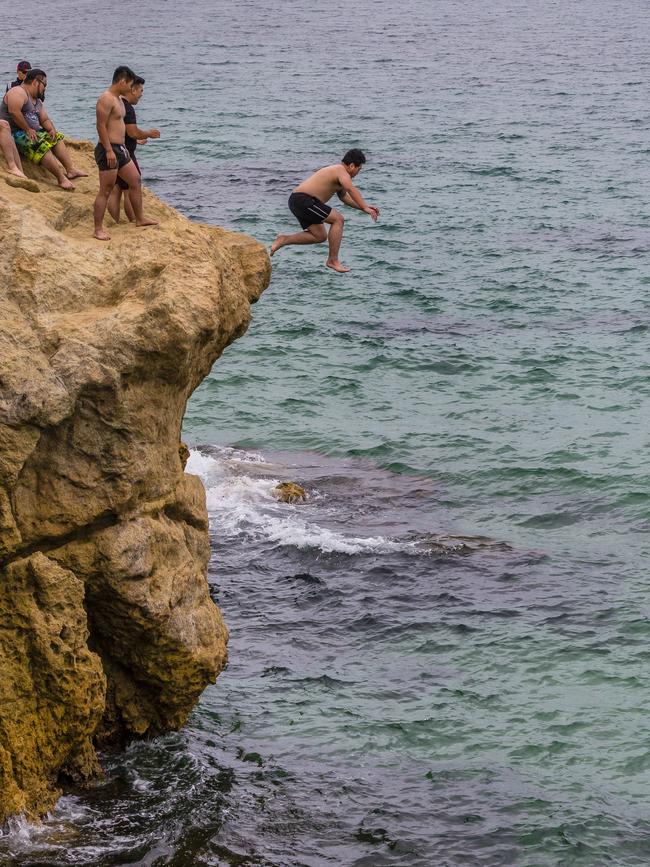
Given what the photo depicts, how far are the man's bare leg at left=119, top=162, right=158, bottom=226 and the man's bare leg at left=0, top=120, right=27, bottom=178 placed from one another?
1219mm

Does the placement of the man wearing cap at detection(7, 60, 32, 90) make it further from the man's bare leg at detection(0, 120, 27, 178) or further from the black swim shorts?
the black swim shorts

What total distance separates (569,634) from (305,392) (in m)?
10.6

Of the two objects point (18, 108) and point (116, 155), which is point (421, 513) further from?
point (18, 108)

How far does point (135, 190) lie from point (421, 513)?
8.41 metres

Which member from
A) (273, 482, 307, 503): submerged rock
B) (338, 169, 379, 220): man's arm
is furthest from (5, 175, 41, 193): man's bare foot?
(273, 482, 307, 503): submerged rock

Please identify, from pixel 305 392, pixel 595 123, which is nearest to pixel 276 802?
pixel 305 392

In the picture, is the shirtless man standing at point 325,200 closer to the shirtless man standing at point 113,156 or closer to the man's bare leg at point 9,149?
the shirtless man standing at point 113,156

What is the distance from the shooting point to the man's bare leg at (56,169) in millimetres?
14023

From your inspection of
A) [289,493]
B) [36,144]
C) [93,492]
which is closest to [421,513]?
[289,493]

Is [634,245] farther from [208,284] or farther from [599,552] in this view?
[208,284]

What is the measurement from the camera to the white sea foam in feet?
60.3

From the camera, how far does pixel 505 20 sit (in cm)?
7638

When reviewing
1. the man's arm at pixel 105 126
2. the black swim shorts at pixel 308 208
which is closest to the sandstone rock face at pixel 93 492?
the man's arm at pixel 105 126

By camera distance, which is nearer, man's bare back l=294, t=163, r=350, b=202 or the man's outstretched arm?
the man's outstretched arm
